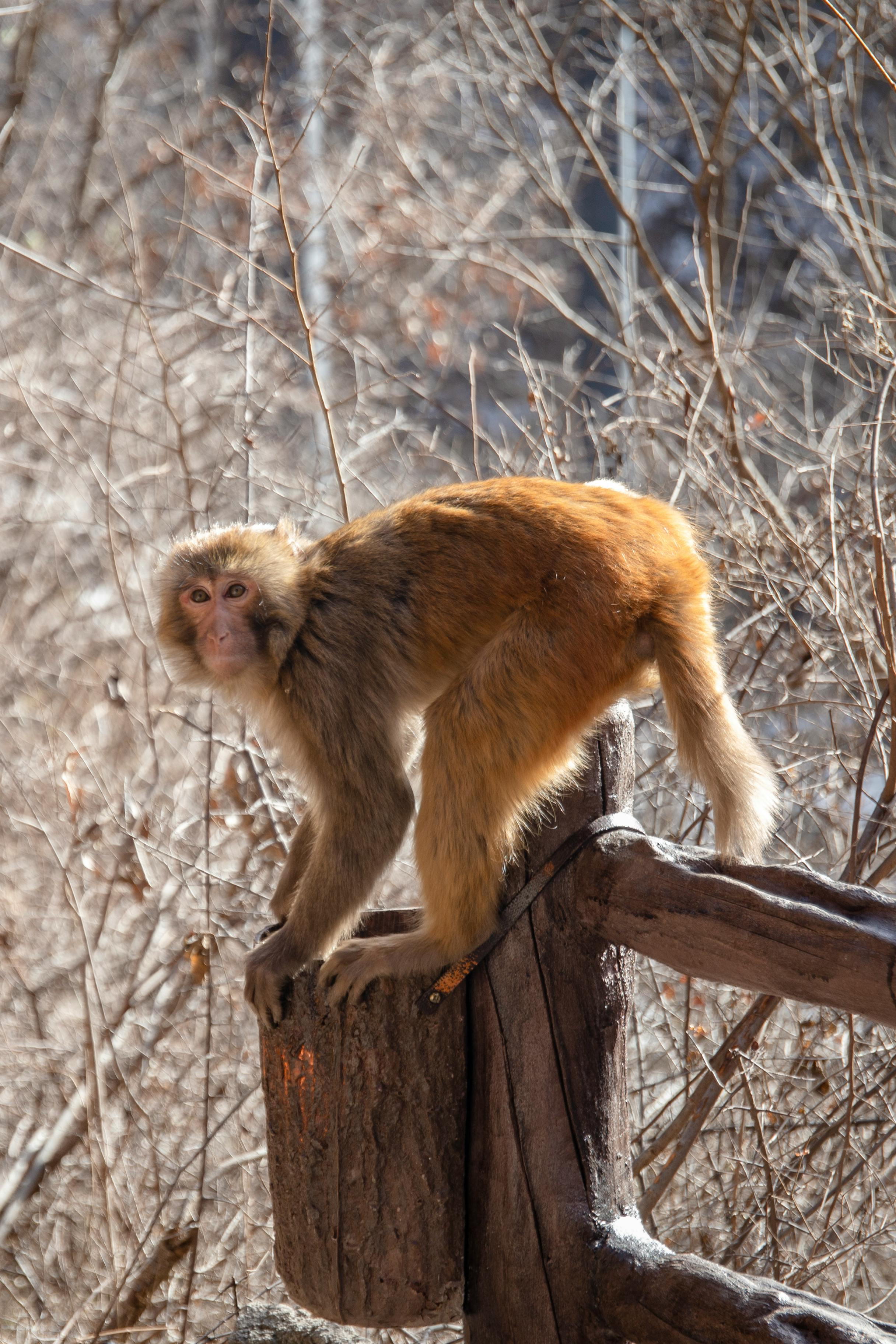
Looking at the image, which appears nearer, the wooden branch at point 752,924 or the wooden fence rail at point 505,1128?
the wooden branch at point 752,924

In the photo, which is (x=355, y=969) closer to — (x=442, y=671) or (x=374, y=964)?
(x=374, y=964)

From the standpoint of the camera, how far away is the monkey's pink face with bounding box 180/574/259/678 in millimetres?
3156

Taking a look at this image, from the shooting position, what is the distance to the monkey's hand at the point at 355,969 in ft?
9.16

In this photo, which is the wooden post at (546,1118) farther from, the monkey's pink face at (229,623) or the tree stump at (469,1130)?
the monkey's pink face at (229,623)

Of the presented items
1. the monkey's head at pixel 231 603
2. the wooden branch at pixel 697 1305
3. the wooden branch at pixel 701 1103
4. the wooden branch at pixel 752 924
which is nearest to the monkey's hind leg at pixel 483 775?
the wooden branch at pixel 752 924

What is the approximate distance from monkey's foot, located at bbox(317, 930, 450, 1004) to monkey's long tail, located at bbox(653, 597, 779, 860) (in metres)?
0.75

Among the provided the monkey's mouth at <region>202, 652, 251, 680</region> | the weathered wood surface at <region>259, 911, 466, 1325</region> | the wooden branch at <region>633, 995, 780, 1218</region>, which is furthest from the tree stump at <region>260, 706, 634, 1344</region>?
the monkey's mouth at <region>202, 652, 251, 680</region>

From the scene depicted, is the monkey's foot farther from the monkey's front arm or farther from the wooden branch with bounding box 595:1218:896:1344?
the wooden branch with bounding box 595:1218:896:1344

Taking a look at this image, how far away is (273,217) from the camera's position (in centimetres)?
832

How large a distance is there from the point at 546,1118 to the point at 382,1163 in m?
0.41

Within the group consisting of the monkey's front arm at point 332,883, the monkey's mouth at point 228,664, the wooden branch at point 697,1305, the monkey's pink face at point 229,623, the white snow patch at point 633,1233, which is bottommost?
the wooden branch at point 697,1305

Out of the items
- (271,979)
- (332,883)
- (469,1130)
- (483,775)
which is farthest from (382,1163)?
(483,775)

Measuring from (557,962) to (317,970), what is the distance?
24.5 inches

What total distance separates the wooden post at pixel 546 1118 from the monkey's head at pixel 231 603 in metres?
0.91
